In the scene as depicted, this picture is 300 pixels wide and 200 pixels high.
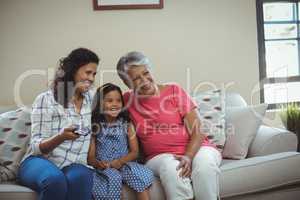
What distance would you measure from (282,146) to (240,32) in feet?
3.74

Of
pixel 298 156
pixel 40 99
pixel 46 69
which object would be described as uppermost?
pixel 46 69

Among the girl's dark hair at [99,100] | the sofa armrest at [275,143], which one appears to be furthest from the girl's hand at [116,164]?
the sofa armrest at [275,143]

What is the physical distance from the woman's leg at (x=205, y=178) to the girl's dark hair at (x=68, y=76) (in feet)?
2.57

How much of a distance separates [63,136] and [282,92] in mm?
2129

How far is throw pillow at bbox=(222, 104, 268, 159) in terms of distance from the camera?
2363 millimetres

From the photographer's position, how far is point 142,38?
294cm

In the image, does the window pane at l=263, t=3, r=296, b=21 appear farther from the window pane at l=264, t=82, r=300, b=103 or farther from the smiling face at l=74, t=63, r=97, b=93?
the smiling face at l=74, t=63, r=97, b=93

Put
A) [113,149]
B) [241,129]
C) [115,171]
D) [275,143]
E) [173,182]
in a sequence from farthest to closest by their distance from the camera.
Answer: [241,129], [275,143], [113,149], [115,171], [173,182]

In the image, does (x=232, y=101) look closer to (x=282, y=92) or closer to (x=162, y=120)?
(x=162, y=120)

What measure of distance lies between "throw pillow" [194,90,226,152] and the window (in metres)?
0.77

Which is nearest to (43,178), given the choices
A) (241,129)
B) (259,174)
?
(259,174)

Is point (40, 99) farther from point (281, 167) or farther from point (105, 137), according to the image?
point (281, 167)

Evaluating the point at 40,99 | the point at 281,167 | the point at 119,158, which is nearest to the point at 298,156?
the point at 281,167

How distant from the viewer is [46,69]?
286 centimetres
